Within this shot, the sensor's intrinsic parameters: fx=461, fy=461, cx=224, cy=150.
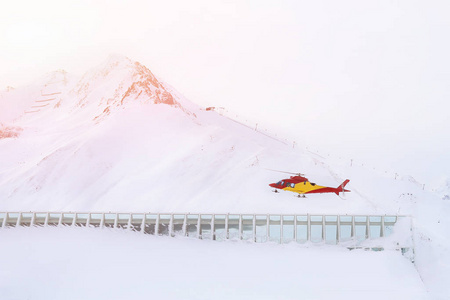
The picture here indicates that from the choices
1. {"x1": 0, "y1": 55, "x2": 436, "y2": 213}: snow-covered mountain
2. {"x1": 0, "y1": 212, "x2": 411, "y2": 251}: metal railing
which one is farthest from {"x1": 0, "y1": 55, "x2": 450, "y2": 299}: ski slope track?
{"x1": 0, "y1": 212, "x2": 411, "y2": 251}: metal railing

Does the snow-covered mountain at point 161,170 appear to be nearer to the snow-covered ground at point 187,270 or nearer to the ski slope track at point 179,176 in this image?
the ski slope track at point 179,176

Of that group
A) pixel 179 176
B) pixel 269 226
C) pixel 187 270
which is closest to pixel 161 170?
pixel 179 176

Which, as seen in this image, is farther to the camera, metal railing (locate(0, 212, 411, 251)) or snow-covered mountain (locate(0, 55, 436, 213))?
snow-covered mountain (locate(0, 55, 436, 213))

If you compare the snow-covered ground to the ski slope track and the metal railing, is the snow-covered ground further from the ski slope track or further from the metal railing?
the ski slope track

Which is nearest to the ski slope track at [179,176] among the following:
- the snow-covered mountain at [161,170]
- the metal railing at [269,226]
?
the snow-covered mountain at [161,170]

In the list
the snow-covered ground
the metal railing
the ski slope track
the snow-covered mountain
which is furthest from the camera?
the snow-covered mountain

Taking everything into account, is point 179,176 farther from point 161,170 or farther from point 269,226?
point 269,226

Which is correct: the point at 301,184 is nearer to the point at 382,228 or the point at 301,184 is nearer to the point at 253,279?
the point at 382,228
